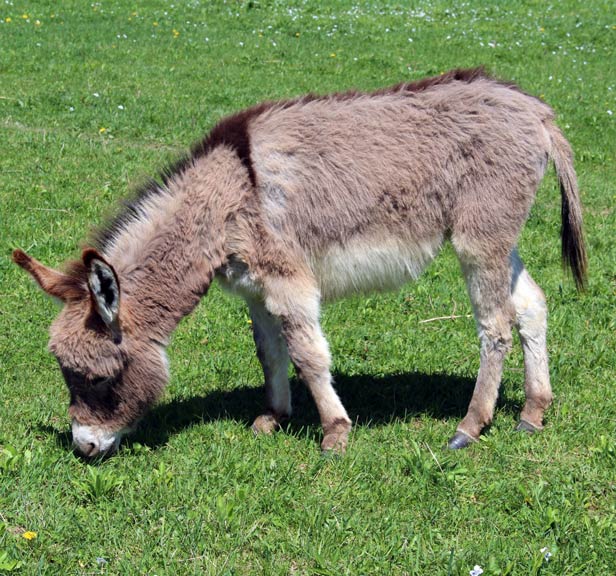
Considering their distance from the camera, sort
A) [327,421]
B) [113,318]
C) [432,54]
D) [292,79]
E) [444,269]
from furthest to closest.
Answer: [432,54] → [292,79] → [444,269] → [327,421] → [113,318]

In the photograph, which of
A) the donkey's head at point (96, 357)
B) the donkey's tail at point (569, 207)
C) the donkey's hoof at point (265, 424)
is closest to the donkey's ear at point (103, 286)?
the donkey's head at point (96, 357)

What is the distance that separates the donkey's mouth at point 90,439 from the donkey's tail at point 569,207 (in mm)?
2997

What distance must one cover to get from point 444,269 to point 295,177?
2.92 m

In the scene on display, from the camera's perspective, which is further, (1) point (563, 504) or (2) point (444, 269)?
(2) point (444, 269)

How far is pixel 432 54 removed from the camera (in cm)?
1491

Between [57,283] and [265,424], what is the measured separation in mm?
1472

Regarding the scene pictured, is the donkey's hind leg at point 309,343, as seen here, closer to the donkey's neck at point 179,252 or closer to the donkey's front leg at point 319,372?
the donkey's front leg at point 319,372

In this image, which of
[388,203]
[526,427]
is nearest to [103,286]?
[388,203]

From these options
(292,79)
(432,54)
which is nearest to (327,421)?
(292,79)

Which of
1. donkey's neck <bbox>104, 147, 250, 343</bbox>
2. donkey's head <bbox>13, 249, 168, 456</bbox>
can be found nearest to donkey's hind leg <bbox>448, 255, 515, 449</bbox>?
donkey's neck <bbox>104, 147, 250, 343</bbox>

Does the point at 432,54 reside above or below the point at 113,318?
below

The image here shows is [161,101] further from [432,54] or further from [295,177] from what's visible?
[295,177]

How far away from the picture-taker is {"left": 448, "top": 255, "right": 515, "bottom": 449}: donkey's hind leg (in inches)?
195

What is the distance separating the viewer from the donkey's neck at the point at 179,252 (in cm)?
470
